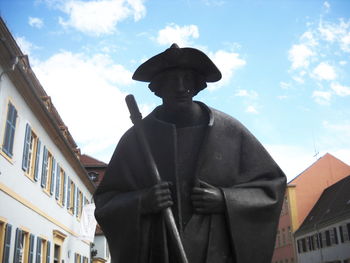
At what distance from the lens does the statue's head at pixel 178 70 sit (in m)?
2.59

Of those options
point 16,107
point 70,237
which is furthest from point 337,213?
point 16,107

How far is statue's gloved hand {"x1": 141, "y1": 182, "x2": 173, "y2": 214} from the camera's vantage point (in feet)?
7.70

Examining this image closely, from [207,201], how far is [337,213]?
36.2 metres

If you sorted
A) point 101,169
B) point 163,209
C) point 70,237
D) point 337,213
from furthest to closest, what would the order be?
point 101,169 → point 337,213 → point 70,237 → point 163,209

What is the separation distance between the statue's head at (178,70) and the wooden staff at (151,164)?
0.55ft

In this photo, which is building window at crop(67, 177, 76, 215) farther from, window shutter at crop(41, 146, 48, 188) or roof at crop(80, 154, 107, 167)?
roof at crop(80, 154, 107, 167)

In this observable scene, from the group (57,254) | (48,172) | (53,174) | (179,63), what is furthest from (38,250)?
(179,63)

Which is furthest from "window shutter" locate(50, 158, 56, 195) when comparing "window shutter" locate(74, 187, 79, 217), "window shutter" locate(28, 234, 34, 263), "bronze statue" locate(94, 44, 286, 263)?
"bronze statue" locate(94, 44, 286, 263)

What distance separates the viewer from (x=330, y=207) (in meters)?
39.5

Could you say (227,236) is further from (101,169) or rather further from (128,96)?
(101,169)

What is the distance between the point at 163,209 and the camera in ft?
7.67

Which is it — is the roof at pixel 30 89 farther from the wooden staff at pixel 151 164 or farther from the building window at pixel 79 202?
the wooden staff at pixel 151 164

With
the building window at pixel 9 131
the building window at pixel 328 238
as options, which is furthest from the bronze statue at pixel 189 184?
the building window at pixel 328 238

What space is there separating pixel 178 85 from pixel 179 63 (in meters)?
0.12
